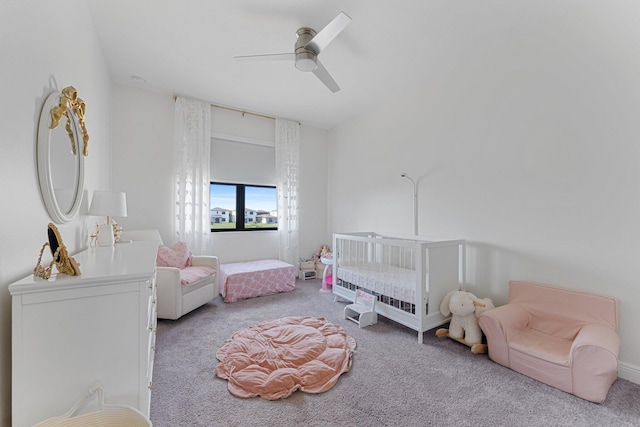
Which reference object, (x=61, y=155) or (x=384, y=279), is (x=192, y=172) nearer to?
(x=61, y=155)

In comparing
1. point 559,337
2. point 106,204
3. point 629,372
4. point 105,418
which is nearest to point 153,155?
point 106,204

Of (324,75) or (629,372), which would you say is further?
(324,75)

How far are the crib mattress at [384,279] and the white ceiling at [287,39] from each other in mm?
2178

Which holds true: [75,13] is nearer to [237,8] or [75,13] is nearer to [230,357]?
[237,8]

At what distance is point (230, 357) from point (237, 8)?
2.64 m

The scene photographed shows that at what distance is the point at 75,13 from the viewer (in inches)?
66.4

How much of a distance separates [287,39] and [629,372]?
357 cm

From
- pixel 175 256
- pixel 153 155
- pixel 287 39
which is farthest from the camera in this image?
pixel 153 155

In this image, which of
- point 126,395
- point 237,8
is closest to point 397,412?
point 126,395

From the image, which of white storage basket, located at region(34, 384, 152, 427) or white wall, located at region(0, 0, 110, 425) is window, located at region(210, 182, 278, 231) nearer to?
white wall, located at region(0, 0, 110, 425)

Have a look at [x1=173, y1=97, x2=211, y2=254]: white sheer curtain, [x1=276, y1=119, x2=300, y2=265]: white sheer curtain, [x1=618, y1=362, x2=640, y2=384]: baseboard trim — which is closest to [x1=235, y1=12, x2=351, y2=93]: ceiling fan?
[x1=173, y1=97, x2=211, y2=254]: white sheer curtain

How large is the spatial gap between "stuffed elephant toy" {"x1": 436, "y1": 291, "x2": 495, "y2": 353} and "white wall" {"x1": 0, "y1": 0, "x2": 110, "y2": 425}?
8.64ft

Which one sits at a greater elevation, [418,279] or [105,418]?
[418,279]

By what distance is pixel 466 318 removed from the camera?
2.22 meters
